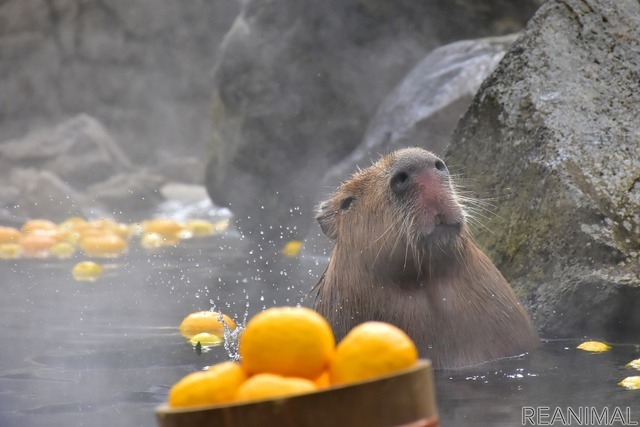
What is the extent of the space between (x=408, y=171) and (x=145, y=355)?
154cm

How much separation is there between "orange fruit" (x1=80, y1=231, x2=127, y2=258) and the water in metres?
0.79

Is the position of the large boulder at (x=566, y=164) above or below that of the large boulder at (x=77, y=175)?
below

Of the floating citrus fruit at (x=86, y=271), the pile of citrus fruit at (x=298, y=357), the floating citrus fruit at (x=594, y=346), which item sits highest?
the floating citrus fruit at (x=86, y=271)

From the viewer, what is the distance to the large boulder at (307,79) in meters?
8.84

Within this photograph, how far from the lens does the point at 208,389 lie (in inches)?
73.5

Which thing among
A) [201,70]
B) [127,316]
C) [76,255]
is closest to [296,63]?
[76,255]

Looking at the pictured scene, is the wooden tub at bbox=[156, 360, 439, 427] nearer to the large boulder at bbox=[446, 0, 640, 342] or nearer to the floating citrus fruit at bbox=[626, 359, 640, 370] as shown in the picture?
the floating citrus fruit at bbox=[626, 359, 640, 370]

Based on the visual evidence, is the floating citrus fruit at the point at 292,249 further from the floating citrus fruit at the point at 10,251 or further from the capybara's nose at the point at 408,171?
the capybara's nose at the point at 408,171

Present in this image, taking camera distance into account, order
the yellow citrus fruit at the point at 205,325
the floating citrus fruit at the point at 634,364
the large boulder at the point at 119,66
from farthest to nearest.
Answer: the large boulder at the point at 119,66, the yellow citrus fruit at the point at 205,325, the floating citrus fruit at the point at 634,364

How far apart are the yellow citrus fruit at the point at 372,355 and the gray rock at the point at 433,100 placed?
5088 millimetres

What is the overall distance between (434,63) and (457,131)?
2.83 metres

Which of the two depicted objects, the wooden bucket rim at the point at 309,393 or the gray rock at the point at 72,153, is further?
the gray rock at the point at 72,153

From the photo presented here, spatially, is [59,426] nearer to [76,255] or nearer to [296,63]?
[76,255]

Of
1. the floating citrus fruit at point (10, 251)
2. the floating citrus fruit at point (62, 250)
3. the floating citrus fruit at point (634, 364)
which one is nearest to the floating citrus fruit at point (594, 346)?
the floating citrus fruit at point (634, 364)
